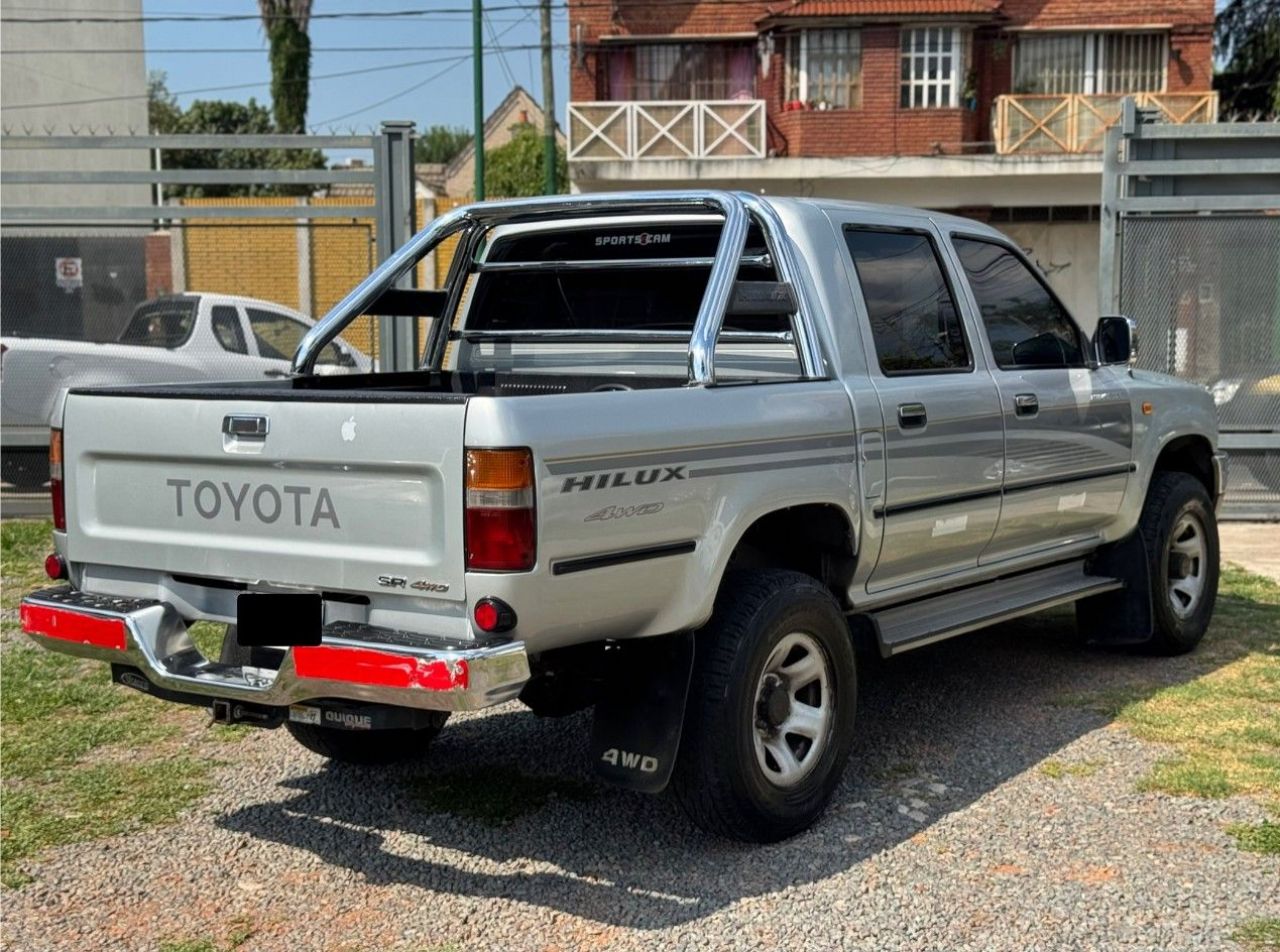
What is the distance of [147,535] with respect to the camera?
180 inches

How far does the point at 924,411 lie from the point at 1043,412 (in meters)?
0.93

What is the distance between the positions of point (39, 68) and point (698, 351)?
27.3 meters

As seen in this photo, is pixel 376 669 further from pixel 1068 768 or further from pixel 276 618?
pixel 1068 768

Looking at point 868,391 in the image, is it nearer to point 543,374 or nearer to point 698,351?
point 698,351

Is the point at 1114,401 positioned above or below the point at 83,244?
below

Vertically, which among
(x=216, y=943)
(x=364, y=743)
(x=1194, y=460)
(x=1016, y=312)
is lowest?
(x=216, y=943)

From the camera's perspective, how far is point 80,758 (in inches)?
223

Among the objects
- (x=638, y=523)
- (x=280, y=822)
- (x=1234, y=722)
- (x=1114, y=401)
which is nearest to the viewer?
(x=638, y=523)

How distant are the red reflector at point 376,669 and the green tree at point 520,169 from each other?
3596 centimetres

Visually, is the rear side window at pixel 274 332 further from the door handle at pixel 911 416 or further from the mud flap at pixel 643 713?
the mud flap at pixel 643 713

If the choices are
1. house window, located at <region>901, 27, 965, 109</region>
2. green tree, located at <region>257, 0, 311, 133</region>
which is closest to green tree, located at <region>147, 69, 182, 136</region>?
green tree, located at <region>257, 0, 311, 133</region>

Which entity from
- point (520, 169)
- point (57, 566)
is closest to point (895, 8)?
point (520, 169)

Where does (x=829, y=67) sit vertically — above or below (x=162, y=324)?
above

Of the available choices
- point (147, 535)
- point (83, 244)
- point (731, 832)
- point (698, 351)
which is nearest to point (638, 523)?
point (698, 351)
